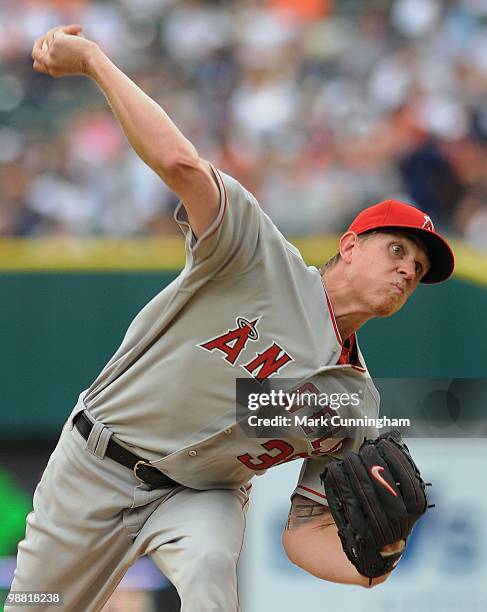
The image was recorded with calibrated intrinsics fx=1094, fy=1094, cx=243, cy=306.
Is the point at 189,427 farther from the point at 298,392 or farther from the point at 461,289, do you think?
the point at 461,289

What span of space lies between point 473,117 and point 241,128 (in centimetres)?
136

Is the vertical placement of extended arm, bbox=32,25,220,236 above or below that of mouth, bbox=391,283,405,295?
above

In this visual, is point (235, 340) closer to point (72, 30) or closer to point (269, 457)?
point (269, 457)

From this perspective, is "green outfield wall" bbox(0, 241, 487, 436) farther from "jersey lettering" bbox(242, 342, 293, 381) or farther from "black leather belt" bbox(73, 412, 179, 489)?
"jersey lettering" bbox(242, 342, 293, 381)

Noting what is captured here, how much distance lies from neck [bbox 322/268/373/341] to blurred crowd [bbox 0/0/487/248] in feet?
8.06

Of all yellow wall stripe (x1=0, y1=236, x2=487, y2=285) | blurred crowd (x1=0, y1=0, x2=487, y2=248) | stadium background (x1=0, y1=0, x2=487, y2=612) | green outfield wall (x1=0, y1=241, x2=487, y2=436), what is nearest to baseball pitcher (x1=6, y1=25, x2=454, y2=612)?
stadium background (x1=0, y1=0, x2=487, y2=612)

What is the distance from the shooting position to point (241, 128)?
245 inches

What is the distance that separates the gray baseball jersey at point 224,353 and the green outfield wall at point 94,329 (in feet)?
5.87

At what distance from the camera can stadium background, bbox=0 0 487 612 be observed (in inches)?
178

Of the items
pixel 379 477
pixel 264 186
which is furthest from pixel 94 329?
pixel 379 477

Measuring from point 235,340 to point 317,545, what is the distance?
2.20 ft

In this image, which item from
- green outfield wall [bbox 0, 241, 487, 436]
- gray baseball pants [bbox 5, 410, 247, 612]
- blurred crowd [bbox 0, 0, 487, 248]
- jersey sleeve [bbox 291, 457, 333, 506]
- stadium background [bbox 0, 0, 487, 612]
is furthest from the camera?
blurred crowd [bbox 0, 0, 487, 248]

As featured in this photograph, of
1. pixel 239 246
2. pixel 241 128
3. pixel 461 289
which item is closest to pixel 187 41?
pixel 241 128

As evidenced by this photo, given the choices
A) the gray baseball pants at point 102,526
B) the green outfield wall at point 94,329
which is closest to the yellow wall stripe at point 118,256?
the green outfield wall at point 94,329
